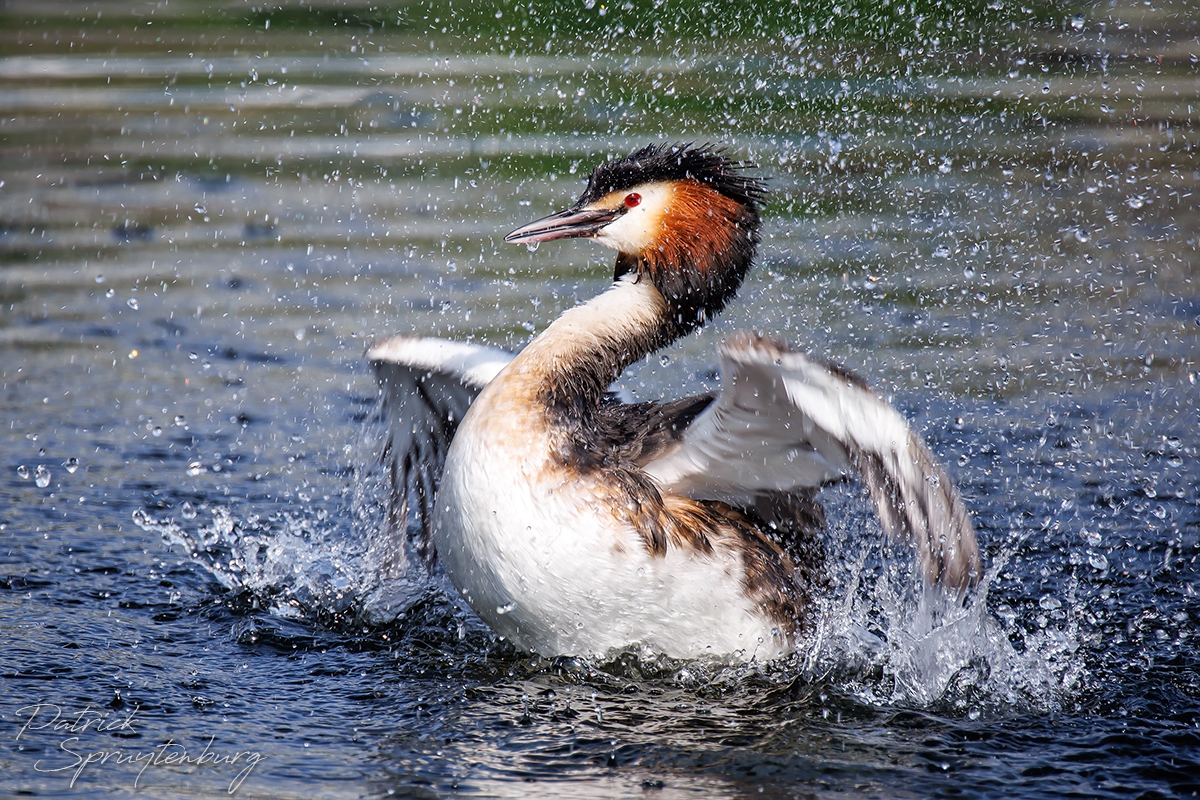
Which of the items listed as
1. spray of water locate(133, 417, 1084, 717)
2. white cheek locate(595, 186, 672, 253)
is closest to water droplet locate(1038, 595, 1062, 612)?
spray of water locate(133, 417, 1084, 717)

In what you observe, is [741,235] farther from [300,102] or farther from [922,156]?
[300,102]

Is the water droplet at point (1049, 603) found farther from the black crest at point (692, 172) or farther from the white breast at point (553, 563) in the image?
the black crest at point (692, 172)

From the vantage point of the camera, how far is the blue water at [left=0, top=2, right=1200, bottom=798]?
4207 millimetres

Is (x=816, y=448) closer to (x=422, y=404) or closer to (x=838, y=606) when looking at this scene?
(x=838, y=606)

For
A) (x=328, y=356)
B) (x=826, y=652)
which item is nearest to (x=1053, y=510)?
(x=826, y=652)

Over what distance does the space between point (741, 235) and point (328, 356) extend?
4.09m

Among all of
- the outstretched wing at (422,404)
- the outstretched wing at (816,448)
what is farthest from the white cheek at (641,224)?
the outstretched wing at (422,404)

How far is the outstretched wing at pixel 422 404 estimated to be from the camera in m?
5.43

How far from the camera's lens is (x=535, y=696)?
4.49m

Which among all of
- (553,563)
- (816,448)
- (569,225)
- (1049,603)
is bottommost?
(1049,603)

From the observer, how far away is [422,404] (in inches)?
223

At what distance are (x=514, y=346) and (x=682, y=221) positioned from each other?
3.35 metres

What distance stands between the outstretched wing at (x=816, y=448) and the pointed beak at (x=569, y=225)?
32.9 inches

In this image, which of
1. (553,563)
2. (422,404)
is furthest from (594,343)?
(422,404)
